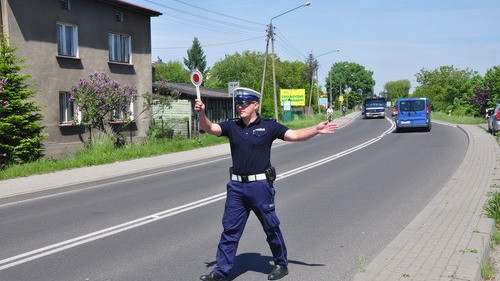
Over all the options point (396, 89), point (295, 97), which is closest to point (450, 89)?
point (295, 97)

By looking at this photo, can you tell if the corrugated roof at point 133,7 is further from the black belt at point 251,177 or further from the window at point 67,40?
the black belt at point 251,177

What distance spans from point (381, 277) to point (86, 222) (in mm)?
4900

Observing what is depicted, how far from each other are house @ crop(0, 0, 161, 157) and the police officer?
42.5 feet

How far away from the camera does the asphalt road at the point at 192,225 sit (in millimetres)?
5289

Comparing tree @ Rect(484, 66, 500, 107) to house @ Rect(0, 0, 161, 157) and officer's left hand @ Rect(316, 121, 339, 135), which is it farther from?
officer's left hand @ Rect(316, 121, 339, 135)

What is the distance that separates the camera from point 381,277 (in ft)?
14.5

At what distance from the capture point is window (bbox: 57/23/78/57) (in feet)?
65.3

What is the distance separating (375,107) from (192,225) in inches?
2130

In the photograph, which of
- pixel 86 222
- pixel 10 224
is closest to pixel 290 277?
pixel 86 222

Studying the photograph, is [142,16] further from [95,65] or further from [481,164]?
[481,164]

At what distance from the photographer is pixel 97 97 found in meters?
18.8

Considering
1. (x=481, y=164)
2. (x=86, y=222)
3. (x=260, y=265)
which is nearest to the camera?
(x=260, y=265)

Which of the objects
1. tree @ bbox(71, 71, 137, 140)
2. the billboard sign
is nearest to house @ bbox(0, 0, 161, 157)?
tree @ bbox(71, 71, 137, 140)

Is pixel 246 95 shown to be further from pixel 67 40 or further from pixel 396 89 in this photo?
pixel 396 89
